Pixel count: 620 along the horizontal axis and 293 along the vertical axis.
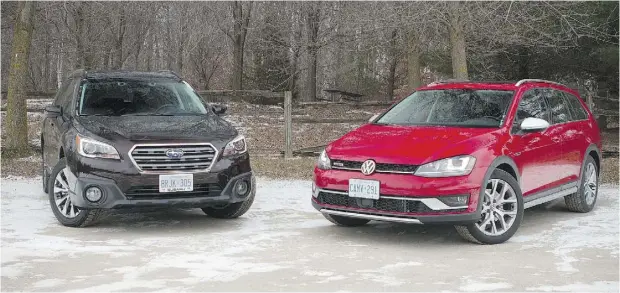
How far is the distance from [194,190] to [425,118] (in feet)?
8.35

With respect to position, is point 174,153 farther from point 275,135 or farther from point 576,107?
point 275,135

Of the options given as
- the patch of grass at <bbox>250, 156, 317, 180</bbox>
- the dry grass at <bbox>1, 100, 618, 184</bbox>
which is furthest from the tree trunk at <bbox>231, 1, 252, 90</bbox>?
the patch of grass at <bbox>250, 156, 317, 180</bbox>

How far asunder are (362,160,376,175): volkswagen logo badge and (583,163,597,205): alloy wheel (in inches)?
138

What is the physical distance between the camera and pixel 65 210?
833cm

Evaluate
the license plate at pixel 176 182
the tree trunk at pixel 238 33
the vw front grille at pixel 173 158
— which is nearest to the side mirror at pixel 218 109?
the vw front grille at pixel 173 158

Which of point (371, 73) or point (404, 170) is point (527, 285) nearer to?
point (404, 170)

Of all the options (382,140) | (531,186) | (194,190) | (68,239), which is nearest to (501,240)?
(531,186)

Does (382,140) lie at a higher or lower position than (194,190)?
higher

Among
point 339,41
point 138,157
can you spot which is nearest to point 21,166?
point 138,157

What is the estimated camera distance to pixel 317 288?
5.59m

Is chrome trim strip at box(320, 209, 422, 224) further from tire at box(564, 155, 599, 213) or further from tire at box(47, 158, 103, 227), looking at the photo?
tire at box(564, 155, 599, 213)

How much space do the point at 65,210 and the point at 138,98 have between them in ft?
5.22

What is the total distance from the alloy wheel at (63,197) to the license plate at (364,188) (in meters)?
3.01

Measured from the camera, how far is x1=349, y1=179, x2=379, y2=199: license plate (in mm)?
7086
